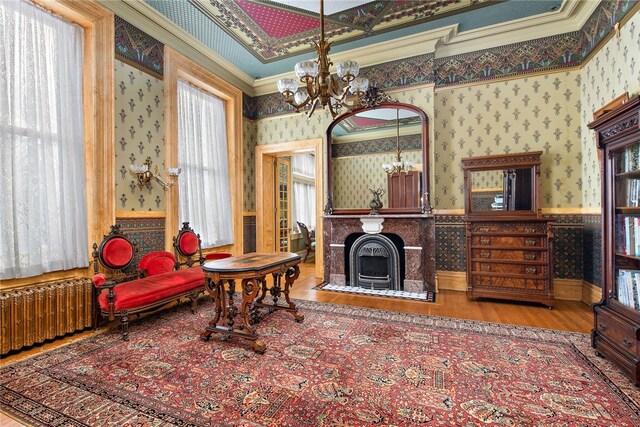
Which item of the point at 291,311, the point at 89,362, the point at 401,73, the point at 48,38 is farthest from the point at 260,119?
the point at 89,362

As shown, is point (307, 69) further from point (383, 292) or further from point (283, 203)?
point (283, 203)

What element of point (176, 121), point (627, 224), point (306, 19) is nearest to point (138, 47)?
point (176, 121)

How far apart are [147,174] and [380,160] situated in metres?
3.57

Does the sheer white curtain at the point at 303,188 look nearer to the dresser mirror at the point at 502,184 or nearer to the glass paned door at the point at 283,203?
the glass paned door at the point at 283,203

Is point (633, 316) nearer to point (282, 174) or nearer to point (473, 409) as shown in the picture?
point (473, 409)

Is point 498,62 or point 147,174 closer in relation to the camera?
point 147,174

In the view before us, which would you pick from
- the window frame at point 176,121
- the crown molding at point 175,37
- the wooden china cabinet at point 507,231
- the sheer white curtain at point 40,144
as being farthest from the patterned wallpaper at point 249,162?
the wooden china cabinet at point 507,231

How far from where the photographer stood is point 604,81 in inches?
135

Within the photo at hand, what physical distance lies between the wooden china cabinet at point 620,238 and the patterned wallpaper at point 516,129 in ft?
6.10

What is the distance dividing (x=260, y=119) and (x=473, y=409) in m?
5.85

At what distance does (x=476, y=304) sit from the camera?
386 cm

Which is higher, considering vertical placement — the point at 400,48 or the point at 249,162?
the point at 400,48

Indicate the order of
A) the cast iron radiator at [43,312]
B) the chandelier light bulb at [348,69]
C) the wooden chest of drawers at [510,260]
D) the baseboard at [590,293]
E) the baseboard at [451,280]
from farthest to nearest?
the baseboard at [451,280]
the wooden chest of drawers at [510,260]
the baseboard at [590,293]
the chandelier light bulb at [348,69]
the cast iron radiator at [43,312]

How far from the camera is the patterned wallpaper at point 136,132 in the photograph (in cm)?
366
